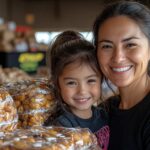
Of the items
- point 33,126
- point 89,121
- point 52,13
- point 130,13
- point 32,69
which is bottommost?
point 32,69

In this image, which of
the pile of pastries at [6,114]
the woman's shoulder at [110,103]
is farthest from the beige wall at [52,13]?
the pile of pastries at [6,114]

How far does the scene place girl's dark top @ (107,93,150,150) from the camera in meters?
1.08

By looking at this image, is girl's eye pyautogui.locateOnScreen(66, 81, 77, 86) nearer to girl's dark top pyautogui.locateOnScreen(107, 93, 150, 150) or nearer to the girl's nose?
the girl's nose

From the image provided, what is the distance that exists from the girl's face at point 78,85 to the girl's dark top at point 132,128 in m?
0.16

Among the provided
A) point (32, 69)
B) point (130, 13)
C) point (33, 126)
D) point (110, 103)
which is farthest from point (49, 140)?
point (32, 69)

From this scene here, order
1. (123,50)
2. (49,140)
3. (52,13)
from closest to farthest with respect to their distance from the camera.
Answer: (49,140)
(123,50)
(52,13)

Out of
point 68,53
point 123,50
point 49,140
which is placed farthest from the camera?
point 68,53

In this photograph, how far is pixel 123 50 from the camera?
44.8 inches

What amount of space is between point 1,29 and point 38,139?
521 centimetres

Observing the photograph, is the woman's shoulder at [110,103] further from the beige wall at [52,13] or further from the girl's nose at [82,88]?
the beige wall at [52,13]

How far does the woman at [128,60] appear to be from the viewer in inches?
44.5

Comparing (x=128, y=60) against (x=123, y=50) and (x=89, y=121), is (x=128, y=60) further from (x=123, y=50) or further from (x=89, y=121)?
(x=89, y=121)

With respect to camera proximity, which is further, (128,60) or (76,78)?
(76,78)

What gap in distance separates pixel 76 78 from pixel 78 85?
0.03 m
